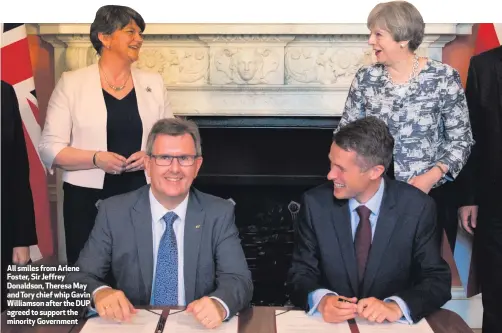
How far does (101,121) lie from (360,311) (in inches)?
52.9

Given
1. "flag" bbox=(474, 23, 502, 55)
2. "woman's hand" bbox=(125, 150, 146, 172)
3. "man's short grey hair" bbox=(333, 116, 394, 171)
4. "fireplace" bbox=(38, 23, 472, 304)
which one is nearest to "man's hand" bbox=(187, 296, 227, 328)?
"man's short grey hair" bbox=(333, 116, 394, 171)

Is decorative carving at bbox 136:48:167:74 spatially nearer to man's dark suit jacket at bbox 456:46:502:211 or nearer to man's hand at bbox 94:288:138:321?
man's dark suit jacket at bbox 456:46:502:211

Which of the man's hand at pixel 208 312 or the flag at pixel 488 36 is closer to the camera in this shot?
the man's hand at pixel 208 312

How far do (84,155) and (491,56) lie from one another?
5.10 ft

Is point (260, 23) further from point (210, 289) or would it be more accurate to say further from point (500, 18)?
point (210, 289)

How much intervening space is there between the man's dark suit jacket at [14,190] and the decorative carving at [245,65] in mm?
1321

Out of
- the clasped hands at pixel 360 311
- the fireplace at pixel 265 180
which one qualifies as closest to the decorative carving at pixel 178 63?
the fireplace at pixel 265 180

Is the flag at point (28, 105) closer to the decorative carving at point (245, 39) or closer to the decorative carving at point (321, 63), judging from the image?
the decorative carving at point (245, 39)

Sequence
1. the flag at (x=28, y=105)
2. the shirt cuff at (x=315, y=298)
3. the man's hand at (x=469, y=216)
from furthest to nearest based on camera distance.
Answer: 1. the flag at (x=28, y=105)
2. the man's hand at (x=469, y=216)
3. the shirt cuff at (x=315, y=298)

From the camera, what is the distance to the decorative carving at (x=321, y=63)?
138 inches

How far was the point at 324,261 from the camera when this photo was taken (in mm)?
2064

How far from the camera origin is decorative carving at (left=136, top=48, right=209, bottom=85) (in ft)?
11.5

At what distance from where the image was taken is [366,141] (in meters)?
2.07

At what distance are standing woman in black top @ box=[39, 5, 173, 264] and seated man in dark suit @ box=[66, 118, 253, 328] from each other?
58 cm
